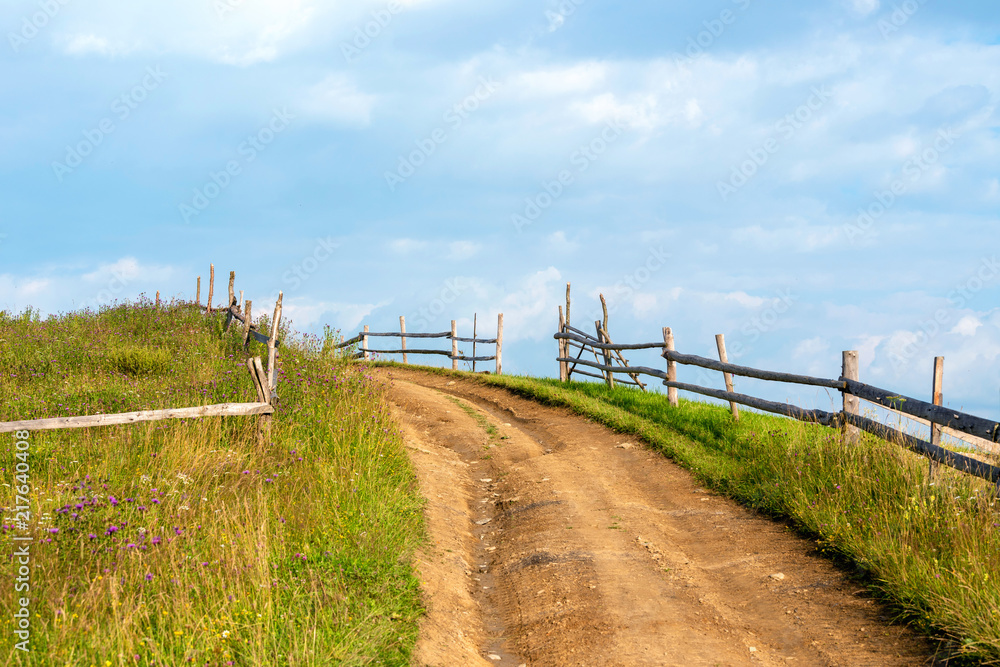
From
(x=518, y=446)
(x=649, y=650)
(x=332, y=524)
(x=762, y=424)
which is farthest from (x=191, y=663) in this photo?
(x=762, y=424)

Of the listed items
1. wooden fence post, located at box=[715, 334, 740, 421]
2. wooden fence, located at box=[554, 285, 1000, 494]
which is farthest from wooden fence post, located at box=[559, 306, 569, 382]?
wooden fence post, located at box=[715, 334, 740, 421]

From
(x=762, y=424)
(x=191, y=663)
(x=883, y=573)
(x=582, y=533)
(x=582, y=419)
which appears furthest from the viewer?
(x=582, y=419)

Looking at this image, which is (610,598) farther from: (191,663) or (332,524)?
(191,663)

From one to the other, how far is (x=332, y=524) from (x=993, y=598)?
5.55 metres

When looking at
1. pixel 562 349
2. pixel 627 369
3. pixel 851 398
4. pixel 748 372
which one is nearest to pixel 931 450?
pixel 851 398

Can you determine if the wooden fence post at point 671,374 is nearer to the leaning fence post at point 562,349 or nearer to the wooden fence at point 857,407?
the wooden fence at point 857,407

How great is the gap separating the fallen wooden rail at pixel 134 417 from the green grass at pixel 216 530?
0.81ft

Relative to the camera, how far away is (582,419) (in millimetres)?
13914

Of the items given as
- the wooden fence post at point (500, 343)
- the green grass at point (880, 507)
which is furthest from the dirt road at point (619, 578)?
the wooden fence post at point (500, 343)

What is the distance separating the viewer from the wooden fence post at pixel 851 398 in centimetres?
880

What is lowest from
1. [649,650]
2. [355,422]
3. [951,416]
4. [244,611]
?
[649,650]

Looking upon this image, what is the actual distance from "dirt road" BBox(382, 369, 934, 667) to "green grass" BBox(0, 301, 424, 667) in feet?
2.03

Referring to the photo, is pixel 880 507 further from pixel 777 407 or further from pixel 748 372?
pixel 748 372

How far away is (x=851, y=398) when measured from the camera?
29.3 ft
